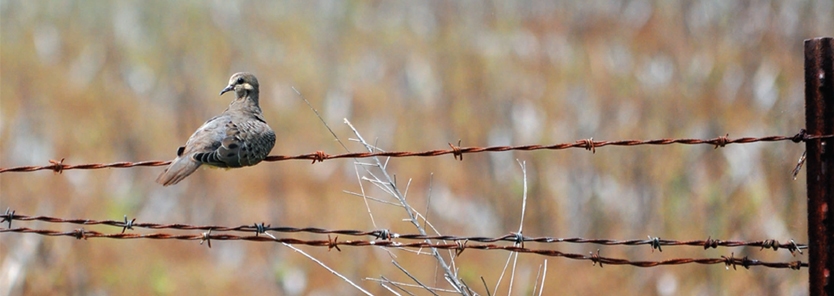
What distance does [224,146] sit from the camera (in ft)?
12.1

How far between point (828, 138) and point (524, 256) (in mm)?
4536

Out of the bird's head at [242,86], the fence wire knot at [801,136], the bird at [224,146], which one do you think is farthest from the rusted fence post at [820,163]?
the bird's head at [242,86]

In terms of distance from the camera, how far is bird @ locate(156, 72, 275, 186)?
136 inches

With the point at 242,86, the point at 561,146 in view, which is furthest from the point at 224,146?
the point at 561,146

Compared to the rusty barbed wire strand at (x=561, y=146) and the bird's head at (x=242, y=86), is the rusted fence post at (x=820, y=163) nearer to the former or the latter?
the rusty barbed wire strand at (x=561, y=146)

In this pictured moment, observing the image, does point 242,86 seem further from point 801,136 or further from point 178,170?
point 801,136

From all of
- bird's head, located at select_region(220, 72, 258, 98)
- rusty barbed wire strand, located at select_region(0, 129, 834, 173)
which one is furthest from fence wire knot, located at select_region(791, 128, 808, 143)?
bird's head, located at select_region(220, 72, 258, 98)

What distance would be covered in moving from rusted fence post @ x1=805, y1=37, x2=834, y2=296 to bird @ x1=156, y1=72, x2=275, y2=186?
2.16m

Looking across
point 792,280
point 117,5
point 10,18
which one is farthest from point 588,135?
point 10,18

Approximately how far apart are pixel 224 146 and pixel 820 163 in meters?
2.33

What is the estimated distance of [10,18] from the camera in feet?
24.2

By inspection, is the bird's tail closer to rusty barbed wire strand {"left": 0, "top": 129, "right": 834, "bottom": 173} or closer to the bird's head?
rusty barbed wire strand {"left": 0, "top": 129, "right": 834, "bottom": 173}

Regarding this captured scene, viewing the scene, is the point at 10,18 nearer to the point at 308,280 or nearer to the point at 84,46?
the point at 84,46

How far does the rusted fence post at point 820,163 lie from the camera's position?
2.42 metres
